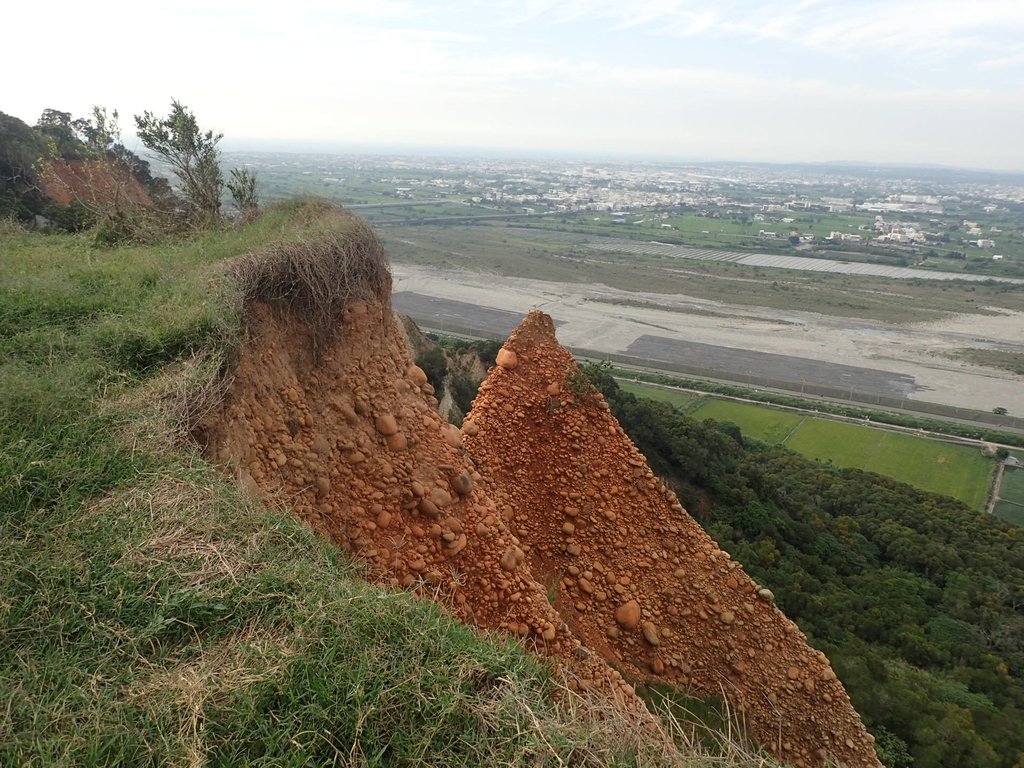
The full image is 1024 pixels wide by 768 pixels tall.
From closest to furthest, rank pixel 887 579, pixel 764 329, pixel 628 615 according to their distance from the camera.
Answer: pixel 628 615 → pixel 887 579 → pixel 764 329

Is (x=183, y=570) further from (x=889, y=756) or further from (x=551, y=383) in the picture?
(x=889, y=756)

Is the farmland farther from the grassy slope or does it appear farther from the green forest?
the grassy slope

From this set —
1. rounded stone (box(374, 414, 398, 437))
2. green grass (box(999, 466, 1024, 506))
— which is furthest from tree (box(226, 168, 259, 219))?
green grass (box(999, 466, 1024, 506))

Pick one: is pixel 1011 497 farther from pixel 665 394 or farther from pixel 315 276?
pixel 315 276

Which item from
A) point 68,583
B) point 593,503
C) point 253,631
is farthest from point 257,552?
point 593,503

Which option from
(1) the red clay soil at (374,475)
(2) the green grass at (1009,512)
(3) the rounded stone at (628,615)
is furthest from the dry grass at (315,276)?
(2) the green grass at (1009,512)

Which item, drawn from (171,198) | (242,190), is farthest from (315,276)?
(171,198)
